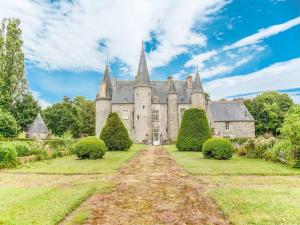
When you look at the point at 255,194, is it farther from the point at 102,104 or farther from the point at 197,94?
the point at 102,104

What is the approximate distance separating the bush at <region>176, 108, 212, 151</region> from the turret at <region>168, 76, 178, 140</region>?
18.3 metres

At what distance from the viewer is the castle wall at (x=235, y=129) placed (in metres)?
40.3

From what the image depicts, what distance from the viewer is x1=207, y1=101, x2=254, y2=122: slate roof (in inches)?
1596

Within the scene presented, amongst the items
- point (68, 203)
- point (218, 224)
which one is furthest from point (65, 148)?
point (218, 224)

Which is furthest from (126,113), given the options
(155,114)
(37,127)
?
(37,127)

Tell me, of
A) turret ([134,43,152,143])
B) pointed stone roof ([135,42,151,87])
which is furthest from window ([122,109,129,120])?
pointed stone roof ([135,42,151,87])

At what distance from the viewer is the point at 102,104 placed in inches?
1641

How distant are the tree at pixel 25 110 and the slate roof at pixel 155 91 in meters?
12.4

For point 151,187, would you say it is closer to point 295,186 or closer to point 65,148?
point 295,186

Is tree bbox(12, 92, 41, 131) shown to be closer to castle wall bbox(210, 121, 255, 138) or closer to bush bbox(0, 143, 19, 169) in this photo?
castle wall bbox(210, 121, 255, 138)

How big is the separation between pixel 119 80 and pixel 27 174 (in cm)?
3416

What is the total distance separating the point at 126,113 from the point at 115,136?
17.9 metres

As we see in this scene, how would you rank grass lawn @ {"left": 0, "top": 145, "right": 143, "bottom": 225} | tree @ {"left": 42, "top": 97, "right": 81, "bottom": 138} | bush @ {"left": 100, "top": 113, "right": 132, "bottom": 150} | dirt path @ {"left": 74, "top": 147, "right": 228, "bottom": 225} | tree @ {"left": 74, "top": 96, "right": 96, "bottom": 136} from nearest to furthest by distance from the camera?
dirt path @ {"left": 74, "top": 147, "right": 228, "bottom": 225} < grass lawn @ {"left": 0, "top": 145, "right": 143, "bottom": 225} < bush @ {"left": 100, "top": 113, "right": 132, "bottom": 150} < tree @ {"left": 42, "top": 97, "right": 81, "bottom": 138} < tree @ {"left": 74, "top": 96, "right": 96, "bottom": 136}

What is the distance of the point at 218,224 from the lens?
15.2 feet
